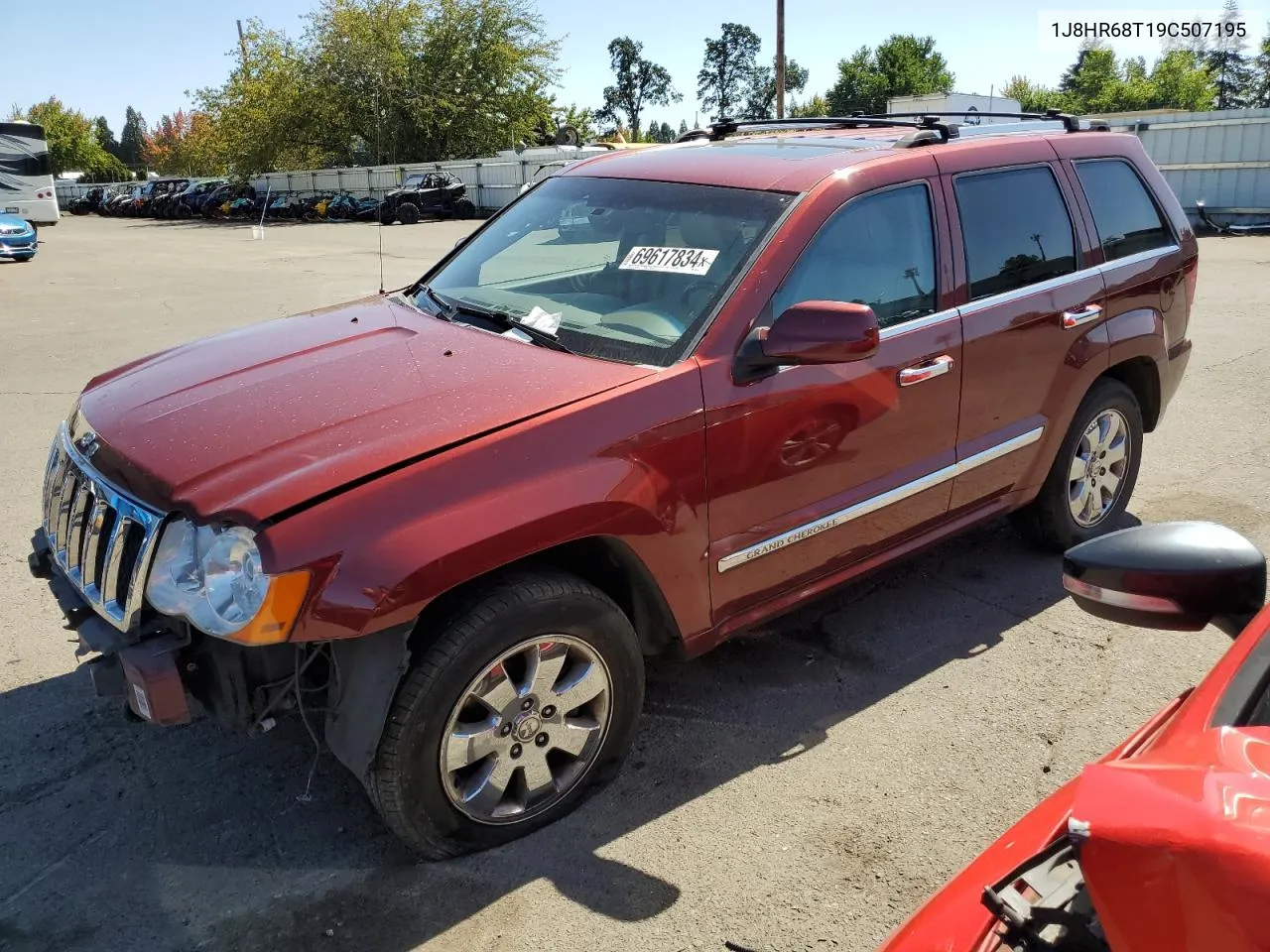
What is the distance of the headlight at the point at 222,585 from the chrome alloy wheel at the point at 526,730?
21.2 inches

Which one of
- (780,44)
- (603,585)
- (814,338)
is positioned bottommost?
(603,585)

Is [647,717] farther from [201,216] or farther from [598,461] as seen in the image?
[201,216]

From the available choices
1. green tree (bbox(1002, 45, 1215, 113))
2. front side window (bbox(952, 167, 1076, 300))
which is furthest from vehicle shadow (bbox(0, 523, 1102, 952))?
green tree (bbox(1002, 45, 1215, 113))

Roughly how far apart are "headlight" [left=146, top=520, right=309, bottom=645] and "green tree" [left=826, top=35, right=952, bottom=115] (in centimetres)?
8979

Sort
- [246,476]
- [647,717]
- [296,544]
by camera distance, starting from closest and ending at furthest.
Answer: [296,544], [246,476], [647,717]

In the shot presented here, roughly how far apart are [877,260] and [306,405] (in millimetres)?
1989

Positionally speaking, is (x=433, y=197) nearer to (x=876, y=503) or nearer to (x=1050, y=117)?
(x=1050, y=117)

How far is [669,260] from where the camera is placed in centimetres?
333

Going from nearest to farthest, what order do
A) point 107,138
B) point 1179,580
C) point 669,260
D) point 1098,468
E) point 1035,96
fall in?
point 1179,580
point 669,260
point 1098,468
point 1035,96
point 107,138

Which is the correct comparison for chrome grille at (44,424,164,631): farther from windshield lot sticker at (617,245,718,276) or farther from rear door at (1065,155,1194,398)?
rear door at (1065,155,1194,398)

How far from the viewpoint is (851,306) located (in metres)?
2.92

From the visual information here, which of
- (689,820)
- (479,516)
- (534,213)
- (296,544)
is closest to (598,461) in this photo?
(479,516)

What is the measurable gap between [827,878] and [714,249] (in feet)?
6.32

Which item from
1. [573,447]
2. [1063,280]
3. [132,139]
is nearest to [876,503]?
[573,447]
